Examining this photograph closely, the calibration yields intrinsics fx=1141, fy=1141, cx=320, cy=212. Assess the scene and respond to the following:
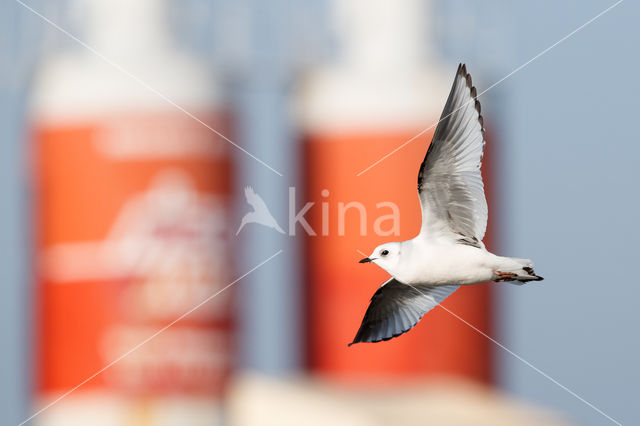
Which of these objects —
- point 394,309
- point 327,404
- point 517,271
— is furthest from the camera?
point 327,404

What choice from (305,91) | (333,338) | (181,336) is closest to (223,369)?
(181,336)

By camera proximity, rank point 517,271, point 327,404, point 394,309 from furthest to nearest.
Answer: point 327,404
point 394,309
point 517,271

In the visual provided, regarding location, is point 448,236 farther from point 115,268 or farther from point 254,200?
point 115,268

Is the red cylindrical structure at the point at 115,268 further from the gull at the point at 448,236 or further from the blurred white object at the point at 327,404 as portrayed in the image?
the gull at the point at 448,236

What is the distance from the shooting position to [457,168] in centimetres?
48

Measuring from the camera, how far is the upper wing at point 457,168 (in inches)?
18.6

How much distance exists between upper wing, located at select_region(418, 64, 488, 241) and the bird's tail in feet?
0.07

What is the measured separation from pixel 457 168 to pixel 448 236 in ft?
0.11

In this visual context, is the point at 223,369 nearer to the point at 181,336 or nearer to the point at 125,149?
the point at 181,336

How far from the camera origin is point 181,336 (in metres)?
3.77

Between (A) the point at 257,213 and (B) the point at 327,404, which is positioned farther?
(B) the point at 327,404

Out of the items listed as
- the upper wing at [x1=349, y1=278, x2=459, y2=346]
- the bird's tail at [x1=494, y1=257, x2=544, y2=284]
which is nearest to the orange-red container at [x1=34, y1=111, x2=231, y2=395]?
the upper wing at [x1=349, y1=278, x2=459, y2=346]

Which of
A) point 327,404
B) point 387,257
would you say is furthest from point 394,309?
point 327,404

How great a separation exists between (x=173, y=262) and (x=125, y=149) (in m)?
0.57
